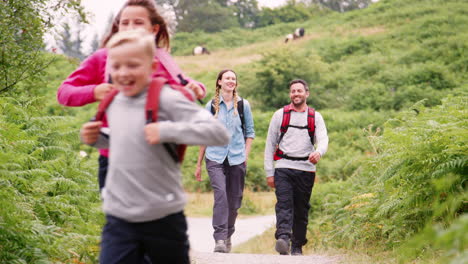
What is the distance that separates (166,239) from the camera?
2.98 meters

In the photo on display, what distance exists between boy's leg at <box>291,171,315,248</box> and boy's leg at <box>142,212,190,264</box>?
450 centimetres

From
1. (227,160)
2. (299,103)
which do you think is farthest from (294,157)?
(227,160)

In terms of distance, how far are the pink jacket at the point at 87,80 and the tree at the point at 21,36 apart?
14.1 ft

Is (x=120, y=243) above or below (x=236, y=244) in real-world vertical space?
above

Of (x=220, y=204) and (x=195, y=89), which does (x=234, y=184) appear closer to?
(x=220, y=204)

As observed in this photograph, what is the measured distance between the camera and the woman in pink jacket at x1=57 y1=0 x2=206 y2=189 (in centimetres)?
349

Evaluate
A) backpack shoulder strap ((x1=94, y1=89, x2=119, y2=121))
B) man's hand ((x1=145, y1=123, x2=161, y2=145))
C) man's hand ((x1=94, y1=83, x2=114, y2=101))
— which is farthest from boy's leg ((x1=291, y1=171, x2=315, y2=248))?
man's hand ((x1=145, y1=123, x2=161, y2=145))

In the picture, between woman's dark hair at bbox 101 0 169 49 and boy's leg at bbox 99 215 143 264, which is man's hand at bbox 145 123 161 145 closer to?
boy's leg at bbox 99 215 143 264

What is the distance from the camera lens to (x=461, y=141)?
5.29 metres

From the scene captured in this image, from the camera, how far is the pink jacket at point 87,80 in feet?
11.7

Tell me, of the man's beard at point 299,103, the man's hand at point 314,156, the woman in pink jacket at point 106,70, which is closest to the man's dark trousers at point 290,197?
the man's hand at point 314,156

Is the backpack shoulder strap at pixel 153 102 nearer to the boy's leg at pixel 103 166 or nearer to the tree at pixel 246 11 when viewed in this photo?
the boy's leg at pixel 103 166

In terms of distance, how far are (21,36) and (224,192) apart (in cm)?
398

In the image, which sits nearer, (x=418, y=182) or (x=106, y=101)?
(x=106, y=101)
